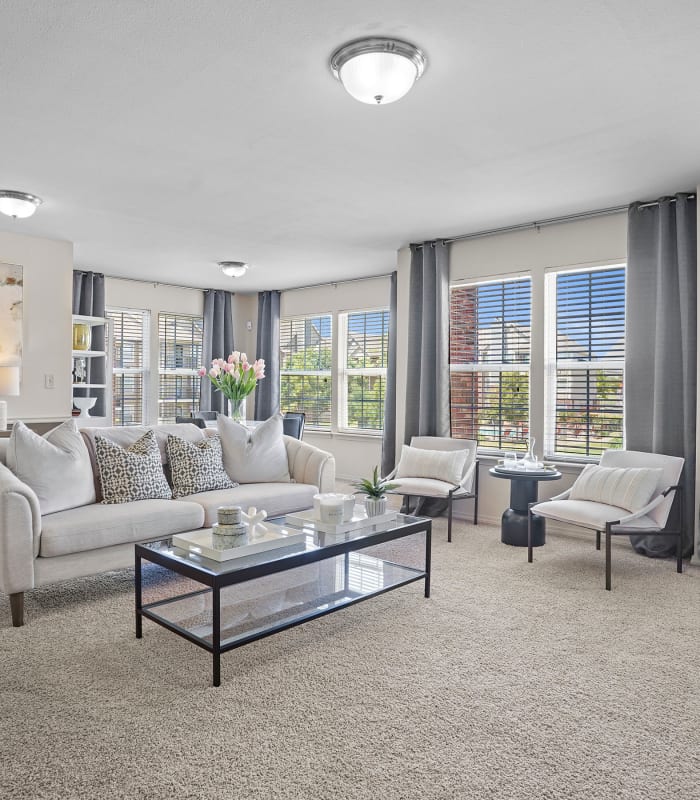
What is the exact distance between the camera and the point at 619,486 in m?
3.96

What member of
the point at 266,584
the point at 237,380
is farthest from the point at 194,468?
the point at 237,380

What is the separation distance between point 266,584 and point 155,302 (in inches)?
211

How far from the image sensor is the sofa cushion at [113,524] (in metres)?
3.10

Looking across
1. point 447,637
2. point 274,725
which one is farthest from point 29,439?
point 447,637

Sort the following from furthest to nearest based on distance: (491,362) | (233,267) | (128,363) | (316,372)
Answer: (316,372), (128,363), (233,267), (491,362)

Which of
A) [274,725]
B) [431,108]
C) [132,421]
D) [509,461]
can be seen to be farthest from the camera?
[132,421]

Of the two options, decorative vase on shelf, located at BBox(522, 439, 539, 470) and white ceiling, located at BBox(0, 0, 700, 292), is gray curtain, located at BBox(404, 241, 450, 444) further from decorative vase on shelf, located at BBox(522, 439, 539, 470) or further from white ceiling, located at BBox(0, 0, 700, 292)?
decorative vase on shelf, located at BBox(522, 439, 539, 470)

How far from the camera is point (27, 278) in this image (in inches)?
211

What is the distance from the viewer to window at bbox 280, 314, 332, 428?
7898 mm

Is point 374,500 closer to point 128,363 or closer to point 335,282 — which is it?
point 335,282

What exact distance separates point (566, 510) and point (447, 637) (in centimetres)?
147

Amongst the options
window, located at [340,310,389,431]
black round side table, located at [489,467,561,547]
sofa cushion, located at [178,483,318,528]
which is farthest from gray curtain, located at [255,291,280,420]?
black round side table, located at [489,467,561,547]

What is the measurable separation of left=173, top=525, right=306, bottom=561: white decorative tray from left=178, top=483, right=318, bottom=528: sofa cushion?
0.89 m

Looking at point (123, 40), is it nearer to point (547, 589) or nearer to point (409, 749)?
point (409, 749)
